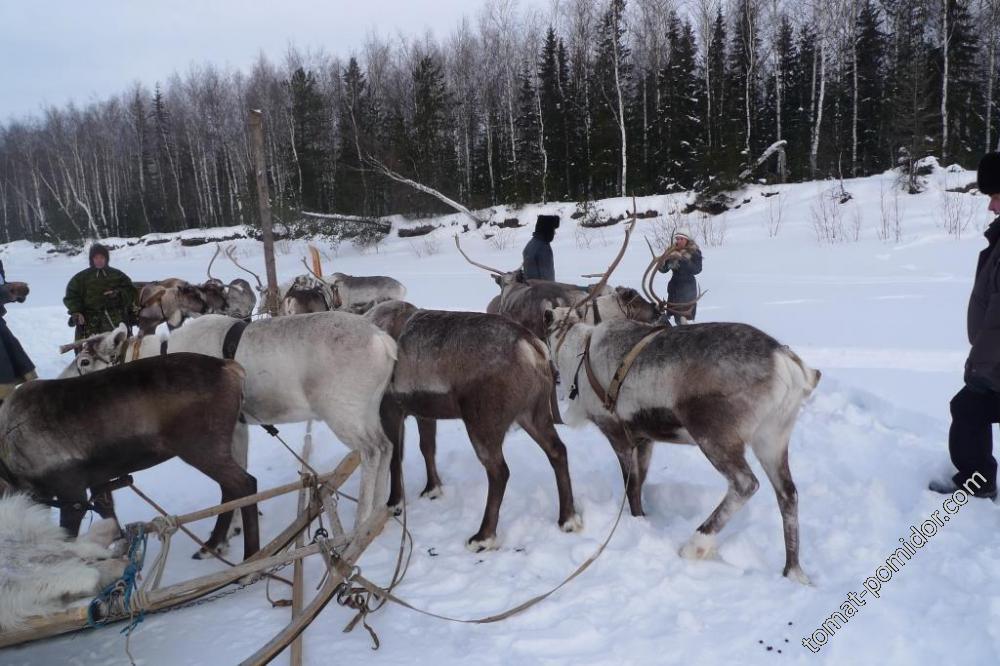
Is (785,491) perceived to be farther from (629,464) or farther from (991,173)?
(991,173)

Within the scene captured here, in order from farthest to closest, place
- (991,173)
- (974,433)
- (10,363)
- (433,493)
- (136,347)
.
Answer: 1. (10,363)
2. (433,493)
3. (136,347)
4. (974,433)
5. (991,173)

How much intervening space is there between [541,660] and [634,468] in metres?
1.68

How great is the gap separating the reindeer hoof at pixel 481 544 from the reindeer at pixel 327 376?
0.70 meters

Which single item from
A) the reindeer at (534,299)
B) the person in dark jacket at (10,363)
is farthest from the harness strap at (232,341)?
the person in dark jacket at (10,363)

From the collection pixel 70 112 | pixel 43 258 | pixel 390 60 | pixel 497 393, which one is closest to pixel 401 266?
pixel 497 393

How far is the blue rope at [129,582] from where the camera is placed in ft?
7.32

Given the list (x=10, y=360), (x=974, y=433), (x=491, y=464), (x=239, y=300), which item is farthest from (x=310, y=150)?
(x=974, y=433)

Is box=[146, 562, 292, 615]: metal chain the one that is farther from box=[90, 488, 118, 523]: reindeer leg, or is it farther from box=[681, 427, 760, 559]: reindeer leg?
box=[681, 427, 760, 559]: reindeer leg

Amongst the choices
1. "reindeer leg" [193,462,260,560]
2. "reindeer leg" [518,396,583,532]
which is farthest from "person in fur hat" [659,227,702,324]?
"reindeer leg" [193,462,260,560]

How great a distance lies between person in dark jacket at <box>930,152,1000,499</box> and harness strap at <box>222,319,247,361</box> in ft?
15.2

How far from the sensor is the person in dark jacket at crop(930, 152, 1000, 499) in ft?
11.6

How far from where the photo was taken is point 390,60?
113 ft

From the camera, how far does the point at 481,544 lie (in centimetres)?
379

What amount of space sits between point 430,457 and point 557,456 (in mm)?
1119
